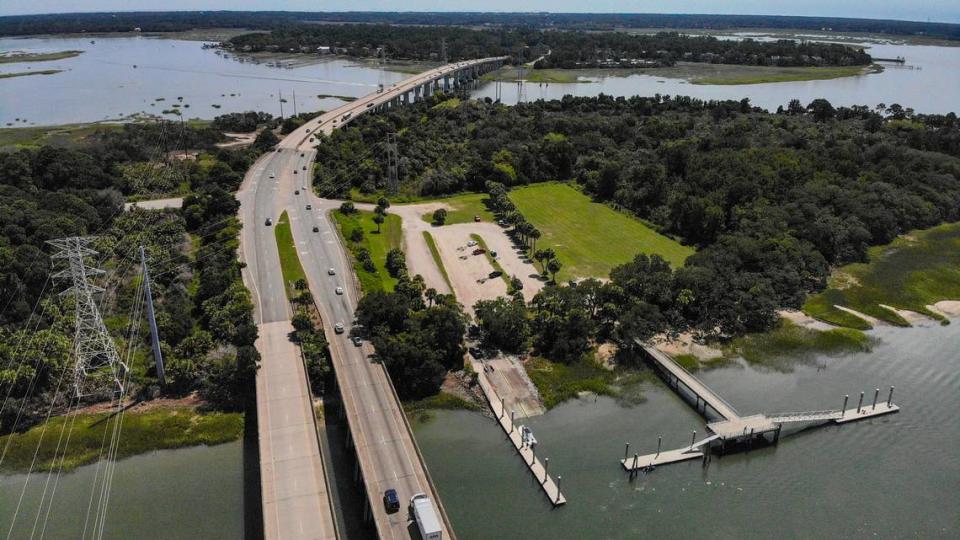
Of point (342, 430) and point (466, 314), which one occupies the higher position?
point (466, 314)

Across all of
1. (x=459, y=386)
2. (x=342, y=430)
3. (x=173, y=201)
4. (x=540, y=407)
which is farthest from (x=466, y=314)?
(x=173, y=201)

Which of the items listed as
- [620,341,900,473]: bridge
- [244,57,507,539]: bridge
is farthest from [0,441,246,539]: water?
[620,341,900,473]: bridge

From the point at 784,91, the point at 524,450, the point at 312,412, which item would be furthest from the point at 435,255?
the point at 784,91

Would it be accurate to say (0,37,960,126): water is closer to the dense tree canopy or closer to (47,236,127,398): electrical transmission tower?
the dense tree canopy

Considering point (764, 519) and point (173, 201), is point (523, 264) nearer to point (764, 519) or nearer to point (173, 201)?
Answer: point (764, 519)

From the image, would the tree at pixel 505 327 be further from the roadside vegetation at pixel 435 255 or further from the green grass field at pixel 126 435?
the green grass field at pixel 126 435

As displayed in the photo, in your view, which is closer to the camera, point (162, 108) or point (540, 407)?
point (540, 407)
